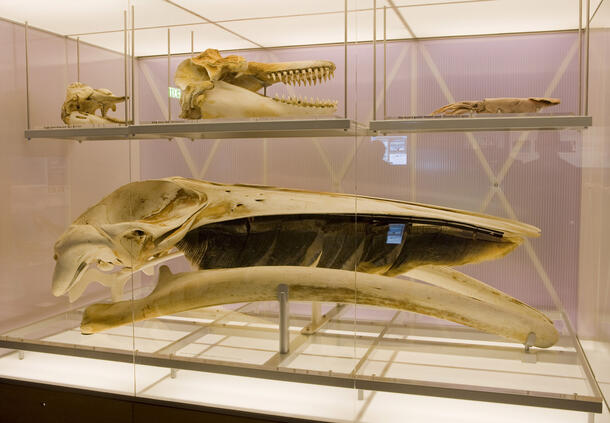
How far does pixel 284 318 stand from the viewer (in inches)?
133

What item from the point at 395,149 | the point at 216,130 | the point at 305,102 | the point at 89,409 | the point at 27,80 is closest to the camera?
the point at 395,149

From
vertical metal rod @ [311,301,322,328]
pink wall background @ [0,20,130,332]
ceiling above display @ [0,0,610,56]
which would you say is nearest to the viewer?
ceiling above display @ [0,0,610,56]

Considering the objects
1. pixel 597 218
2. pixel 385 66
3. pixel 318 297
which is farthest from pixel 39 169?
pixel 597 218

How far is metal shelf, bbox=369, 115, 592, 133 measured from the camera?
2846 millimetres

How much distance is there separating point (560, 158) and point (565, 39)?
20.9 inches

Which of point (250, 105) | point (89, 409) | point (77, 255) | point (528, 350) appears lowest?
point (89, 409)

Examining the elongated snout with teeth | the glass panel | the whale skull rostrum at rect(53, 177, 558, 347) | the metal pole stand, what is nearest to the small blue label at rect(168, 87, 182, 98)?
the whale skull rostrum at rect(53, 177, 558, 347)

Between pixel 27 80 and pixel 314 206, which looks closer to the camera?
pixel 314 206

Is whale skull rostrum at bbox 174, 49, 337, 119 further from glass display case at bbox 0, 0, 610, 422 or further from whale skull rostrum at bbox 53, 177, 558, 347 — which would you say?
whale skull rostrum at bbox 53, 177, 558, 347

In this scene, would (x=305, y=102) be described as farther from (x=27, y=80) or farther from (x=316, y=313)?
(x=27, y=80)

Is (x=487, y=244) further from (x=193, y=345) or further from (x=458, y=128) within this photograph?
(x=193, y=345)

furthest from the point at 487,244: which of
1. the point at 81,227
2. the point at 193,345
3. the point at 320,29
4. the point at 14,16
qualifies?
the point at 14,16

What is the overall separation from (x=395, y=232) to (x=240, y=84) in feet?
3.61

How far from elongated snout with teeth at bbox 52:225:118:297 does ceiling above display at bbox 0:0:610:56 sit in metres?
1.05
